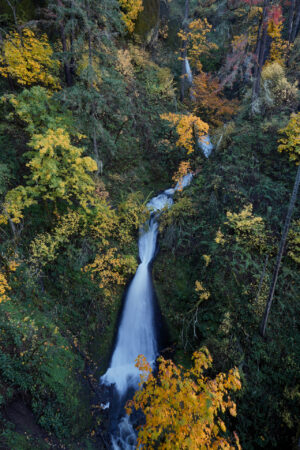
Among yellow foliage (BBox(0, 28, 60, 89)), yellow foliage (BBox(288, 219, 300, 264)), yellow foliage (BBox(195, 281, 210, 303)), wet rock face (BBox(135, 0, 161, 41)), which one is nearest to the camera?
yellow foliage (BBox(0, 28, 60, 89))

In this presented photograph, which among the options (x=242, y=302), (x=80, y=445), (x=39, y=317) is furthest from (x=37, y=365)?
(x=242, y=302)

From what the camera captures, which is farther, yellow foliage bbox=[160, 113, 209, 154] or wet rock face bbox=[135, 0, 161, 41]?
wet rock face bbox=[135, 0, 161, 41]

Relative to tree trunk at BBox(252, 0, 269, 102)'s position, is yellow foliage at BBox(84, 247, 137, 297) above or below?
below

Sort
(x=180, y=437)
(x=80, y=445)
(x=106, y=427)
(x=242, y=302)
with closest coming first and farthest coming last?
(x=180, y=437), (x=80, y=445), (x=106, y=427), (x=242, y=302)

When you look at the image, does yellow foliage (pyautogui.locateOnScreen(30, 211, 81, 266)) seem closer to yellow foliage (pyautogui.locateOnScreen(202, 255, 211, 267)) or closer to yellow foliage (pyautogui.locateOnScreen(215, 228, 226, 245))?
yellow foliage (pyautogui.locateOnScreen(202, 255, 211, 267))

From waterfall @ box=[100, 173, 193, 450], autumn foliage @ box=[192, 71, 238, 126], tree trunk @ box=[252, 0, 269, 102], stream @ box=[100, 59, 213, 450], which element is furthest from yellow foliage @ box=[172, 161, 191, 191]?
autumn foliage @ box=[192, 71, 238, 126]

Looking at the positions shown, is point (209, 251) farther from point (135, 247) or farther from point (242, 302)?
point (135, 247)

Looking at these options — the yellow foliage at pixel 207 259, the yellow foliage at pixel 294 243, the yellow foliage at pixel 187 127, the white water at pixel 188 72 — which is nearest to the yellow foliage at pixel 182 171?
the yellow foliage at pixel 187 127
